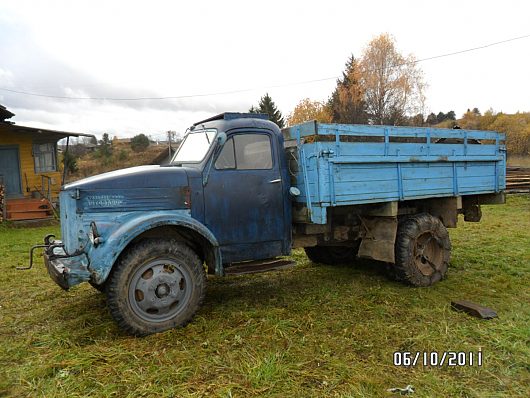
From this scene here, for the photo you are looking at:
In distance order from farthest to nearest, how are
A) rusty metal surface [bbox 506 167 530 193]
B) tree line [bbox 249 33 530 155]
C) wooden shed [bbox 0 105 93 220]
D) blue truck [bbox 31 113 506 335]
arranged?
1. tree line [bbox 249 33 530 155]
2. rusty metal surface [bbox 506 167 530 193]
3. wooden shed [bbox 0 105 93 220]
4. blue truck [bbox 31 113 506 335]

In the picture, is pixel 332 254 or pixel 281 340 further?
pixel 332 254

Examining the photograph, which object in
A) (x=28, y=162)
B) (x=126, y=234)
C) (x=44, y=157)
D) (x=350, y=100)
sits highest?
(x=350, y=100)

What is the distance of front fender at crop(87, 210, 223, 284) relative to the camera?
399 centimetres

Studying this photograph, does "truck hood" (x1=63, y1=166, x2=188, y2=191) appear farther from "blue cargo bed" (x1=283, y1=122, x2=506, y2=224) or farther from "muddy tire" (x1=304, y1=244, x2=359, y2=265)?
"muddy tire" (x1=304, y1=244, x2=359, y2=265)

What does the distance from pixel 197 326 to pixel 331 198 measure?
2.03 metres

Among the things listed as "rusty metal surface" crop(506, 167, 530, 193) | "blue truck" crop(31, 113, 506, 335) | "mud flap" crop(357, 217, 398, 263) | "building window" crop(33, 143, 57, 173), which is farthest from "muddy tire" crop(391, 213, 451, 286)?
"building window" crop(33, 143, 57, 173)

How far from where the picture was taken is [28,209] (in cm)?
1430

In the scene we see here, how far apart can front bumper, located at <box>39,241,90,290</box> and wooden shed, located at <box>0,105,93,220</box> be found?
1216 centimetres

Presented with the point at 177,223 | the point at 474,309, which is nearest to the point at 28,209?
the point at 177,223

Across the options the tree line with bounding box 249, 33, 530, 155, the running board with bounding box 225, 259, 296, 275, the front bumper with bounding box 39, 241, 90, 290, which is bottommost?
the running board with bounding box 225, 259, 296, 275

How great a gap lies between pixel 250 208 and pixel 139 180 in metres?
1.28

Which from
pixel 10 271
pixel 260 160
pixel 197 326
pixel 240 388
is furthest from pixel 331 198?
pixel 10 271

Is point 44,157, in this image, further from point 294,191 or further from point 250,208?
point 294,191

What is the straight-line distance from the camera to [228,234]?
4809 millimetres
